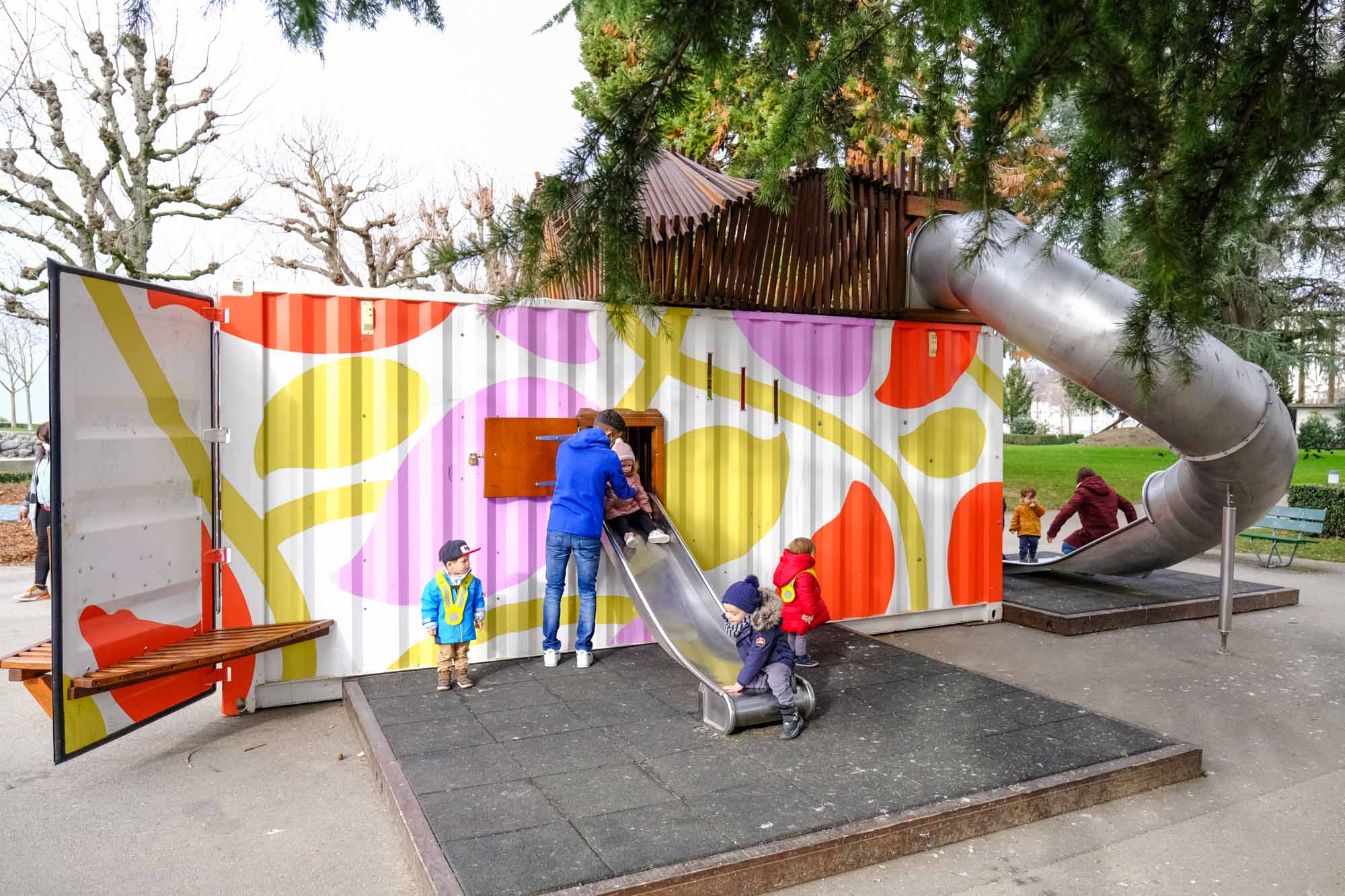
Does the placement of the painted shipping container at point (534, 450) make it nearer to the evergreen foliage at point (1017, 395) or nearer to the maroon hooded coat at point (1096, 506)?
the maroon hooded coat at point (1096, 506)

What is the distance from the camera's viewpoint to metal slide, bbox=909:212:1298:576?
6680 millimetres

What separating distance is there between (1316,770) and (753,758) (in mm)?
3402

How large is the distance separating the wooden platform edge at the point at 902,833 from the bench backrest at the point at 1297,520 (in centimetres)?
900

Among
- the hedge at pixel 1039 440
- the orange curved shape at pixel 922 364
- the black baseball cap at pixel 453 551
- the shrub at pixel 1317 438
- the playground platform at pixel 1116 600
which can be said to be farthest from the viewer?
the hedge at pixel 1039 440

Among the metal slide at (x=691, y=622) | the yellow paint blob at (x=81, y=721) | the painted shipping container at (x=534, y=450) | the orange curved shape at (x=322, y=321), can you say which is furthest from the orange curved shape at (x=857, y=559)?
the yellow paint blob at (x=81, y=721)

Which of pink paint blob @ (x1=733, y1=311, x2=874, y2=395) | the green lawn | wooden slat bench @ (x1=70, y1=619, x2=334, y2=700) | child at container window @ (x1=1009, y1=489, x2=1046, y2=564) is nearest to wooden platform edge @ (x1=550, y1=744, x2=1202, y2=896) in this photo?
wooden slat bench @ (x1=70, y1=619, x2=334, y2=700)

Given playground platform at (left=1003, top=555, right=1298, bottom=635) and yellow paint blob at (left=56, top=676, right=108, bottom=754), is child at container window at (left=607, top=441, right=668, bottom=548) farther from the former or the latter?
playground platform at (left=1003, top=555, right=1298, bottom=635)

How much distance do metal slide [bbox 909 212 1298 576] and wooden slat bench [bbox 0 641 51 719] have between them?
19.9ft

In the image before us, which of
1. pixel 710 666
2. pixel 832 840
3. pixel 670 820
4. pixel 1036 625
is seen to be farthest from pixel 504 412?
pixel 1036 625

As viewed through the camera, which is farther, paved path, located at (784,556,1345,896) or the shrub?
the shrub

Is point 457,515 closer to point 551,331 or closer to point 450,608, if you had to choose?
point 450,608

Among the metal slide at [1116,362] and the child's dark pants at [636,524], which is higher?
the metal slide at [1116,362]

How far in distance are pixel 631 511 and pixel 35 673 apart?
12.7ft

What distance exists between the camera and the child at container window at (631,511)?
6785 millimetres
